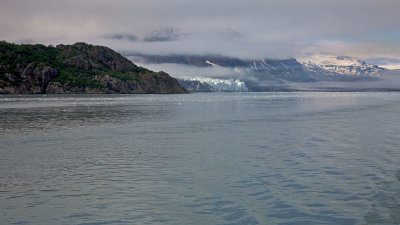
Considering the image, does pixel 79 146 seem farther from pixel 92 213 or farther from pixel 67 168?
pixel 92 213

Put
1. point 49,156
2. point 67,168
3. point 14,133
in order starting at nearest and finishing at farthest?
point 67,168 < point 49,156 < point 14,133

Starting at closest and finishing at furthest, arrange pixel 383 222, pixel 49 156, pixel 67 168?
pixel 383 222
pixel 67 168
pixel 49 156

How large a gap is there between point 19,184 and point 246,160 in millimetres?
14343

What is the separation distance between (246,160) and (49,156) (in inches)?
567

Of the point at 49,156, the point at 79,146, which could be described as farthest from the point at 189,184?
the point at 79,146

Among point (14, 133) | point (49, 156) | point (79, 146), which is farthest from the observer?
point (14, 133)

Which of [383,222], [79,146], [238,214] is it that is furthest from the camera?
[79,146]

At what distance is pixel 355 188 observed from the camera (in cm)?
1892

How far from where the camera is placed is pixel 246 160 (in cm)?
2675

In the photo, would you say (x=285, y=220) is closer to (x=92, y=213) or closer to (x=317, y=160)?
(x=92, y=213)

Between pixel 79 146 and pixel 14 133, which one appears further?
pixel 14 133

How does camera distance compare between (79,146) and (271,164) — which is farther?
(79,146)

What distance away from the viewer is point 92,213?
15.4 metres

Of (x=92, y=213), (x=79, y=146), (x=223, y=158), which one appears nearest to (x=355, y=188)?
(x=223, y=158)
